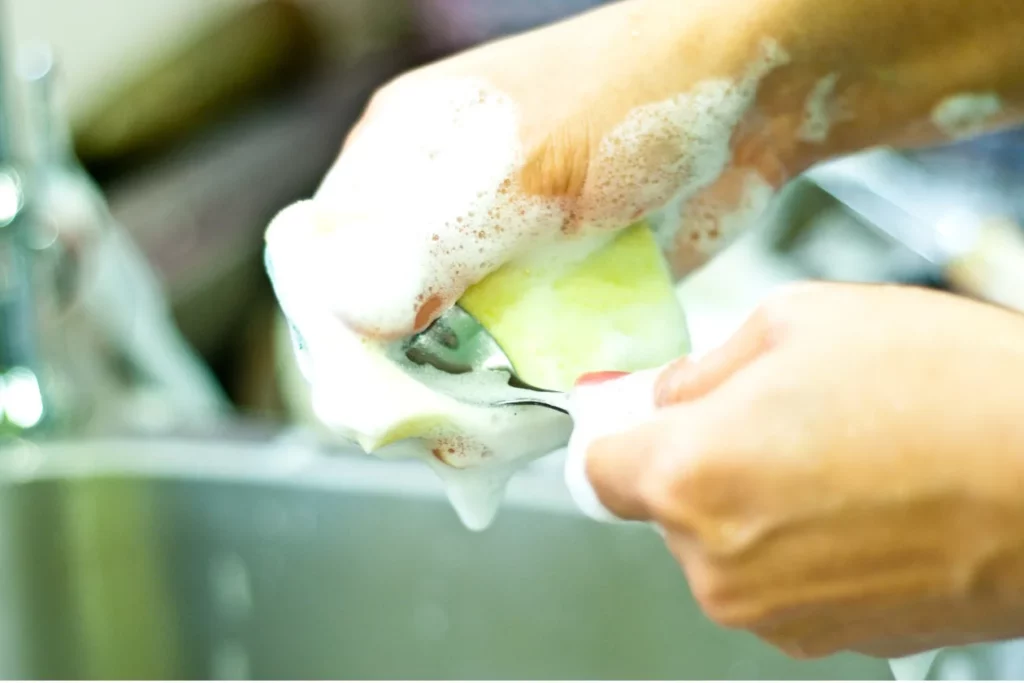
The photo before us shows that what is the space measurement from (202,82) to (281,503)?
54cm

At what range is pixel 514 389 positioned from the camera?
345 millimetres

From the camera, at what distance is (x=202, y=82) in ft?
3.22

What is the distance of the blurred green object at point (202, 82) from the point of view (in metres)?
0.92

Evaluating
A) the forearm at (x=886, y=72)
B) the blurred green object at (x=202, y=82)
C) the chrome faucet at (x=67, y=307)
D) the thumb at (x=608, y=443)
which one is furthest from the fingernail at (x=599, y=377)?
the blurred green object at (x=202, y=82)

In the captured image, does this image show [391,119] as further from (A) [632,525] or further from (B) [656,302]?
(A) [632,525]

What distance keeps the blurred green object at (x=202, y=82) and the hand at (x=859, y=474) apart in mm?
800

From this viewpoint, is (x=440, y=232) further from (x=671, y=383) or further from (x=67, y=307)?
(x=67, y=307)

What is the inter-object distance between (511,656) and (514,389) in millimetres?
339

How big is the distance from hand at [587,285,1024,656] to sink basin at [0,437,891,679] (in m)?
0.33

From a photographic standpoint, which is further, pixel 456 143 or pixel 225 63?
pixel 225 63

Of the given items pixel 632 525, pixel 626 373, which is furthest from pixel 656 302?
pixel 632 525

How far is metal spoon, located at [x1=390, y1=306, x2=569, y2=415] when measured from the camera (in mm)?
342

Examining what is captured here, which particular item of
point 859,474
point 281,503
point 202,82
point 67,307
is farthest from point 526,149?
point 202,82

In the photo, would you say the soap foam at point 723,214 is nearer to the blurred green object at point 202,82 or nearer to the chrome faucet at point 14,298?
the chrome faucet at point 14,298
